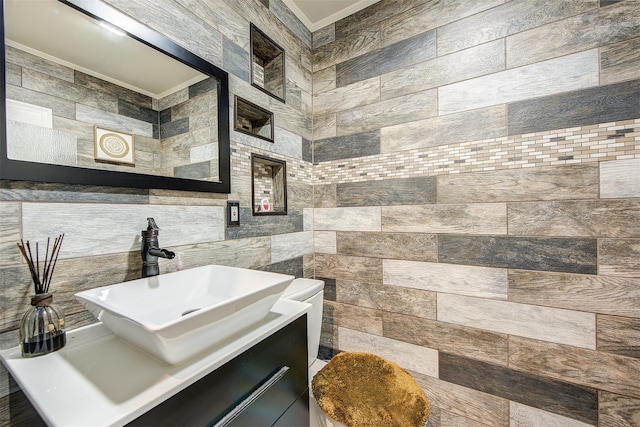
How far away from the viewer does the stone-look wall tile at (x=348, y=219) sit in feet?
5.63

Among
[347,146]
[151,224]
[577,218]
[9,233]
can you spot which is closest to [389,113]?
[347,146]

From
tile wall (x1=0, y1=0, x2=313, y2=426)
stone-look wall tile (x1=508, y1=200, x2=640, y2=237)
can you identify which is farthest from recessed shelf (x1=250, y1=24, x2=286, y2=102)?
stone-look wall tile (x1=508, y1=200, x2=640, y2=237)

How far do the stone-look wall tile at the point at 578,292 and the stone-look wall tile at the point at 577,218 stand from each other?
201 millimetres

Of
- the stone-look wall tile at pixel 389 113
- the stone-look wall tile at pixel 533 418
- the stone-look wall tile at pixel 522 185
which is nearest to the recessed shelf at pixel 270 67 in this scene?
the stone-look wall tile at pixel 389 113

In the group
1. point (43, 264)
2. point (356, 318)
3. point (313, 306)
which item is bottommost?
point (356, 318)

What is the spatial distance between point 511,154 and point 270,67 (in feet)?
5.06

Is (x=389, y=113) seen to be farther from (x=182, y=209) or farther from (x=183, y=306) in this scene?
(x=183, y=306)

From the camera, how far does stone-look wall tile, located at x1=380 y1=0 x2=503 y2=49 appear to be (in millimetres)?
1431

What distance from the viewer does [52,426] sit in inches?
17.8

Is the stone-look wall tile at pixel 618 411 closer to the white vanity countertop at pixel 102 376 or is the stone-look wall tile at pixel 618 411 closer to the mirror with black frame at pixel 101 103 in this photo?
the white vanity countertop at pixel 102 376

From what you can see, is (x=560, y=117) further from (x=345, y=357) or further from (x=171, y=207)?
(x=171, y=207)

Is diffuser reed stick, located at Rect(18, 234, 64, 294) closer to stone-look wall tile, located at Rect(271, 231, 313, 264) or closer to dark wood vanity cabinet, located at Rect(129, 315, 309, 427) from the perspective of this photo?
dark wood vanity cabinet, located at Rect(129, 315, 309, 427)

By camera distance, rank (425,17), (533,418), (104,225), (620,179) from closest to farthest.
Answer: (104,225) < (620,179) < (533,418) < (425,17)

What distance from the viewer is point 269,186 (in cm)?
170
